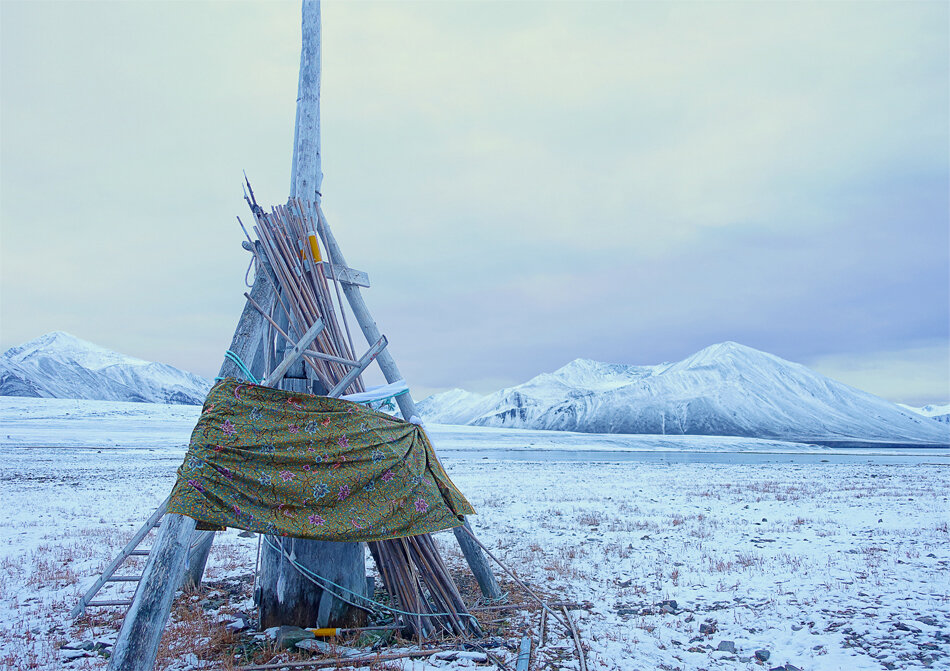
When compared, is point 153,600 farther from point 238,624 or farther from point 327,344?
point 327,344

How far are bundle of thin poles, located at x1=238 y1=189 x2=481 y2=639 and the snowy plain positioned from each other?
68 cm

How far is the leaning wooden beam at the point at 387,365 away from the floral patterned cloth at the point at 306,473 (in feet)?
2.45

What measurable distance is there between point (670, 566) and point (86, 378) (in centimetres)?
20108

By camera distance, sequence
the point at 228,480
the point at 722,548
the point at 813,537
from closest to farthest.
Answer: the point at 228,480 < the point at 722,548 < the point at 813,537

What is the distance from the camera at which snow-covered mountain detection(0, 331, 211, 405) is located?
156m

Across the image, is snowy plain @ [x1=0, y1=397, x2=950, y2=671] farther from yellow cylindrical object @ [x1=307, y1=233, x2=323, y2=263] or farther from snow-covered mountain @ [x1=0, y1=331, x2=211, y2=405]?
snow-covered mountain @ [x1=0, y1=331, x2=211, y2=405]

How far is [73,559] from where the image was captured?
8.75 metres

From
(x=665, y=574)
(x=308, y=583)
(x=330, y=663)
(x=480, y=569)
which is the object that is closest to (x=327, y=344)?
(x=308, y=583)

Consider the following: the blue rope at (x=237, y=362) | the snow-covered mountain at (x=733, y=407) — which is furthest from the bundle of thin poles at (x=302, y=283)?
the snow-covered mountain at (x=733, y=407)

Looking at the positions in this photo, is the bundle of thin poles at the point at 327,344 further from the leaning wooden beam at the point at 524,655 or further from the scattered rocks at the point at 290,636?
the scattered rocks at the point at 290,636

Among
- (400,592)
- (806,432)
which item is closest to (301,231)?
(400,592)

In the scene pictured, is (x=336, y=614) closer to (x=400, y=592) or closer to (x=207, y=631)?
(x=400, y=592)

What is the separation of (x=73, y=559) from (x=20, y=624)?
307 centimetres

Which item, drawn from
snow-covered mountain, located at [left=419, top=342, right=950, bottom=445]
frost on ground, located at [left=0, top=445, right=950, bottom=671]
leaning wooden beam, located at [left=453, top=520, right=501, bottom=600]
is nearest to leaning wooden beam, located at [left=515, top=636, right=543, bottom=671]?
frost on ground, located at [left=0, top=445, right=950, bottom=671]
